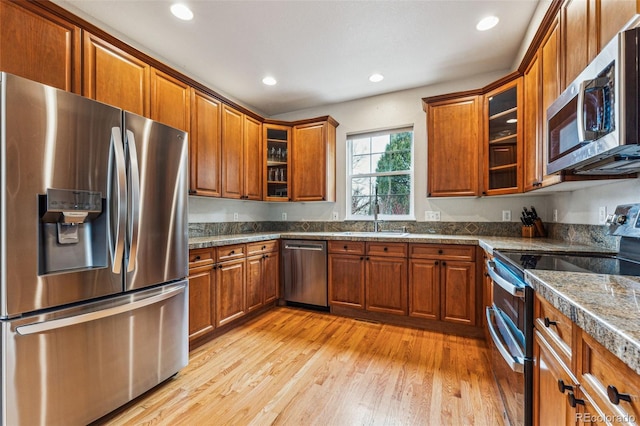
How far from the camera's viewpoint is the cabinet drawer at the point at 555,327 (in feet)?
2.76

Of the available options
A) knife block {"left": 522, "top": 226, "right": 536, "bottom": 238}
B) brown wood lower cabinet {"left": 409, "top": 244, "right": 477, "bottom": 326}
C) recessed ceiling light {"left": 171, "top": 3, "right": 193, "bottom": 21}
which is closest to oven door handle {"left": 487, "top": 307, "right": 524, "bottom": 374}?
brown wood lower cabinet {"left": 409, "top": 244, "right": 477, "bottom": 326}

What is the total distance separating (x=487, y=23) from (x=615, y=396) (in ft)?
9.01

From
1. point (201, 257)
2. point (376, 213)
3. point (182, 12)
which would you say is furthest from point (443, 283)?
point (182, 12)

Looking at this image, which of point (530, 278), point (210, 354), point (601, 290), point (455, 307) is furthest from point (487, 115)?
point (210, 354)

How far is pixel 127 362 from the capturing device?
5.35 feet

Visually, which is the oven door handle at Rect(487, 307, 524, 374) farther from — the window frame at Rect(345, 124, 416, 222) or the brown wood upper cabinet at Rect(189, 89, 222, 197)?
the brown wood upper cabinet at Rect(189, 89, 222, 197)

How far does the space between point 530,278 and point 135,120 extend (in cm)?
224

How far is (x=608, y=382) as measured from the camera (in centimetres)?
64

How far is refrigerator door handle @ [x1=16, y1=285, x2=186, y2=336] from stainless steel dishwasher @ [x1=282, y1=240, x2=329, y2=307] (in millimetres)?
1639

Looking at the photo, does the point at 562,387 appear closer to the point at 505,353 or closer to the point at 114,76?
the point at 505,353

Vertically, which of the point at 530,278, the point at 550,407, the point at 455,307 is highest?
the point at 530,278

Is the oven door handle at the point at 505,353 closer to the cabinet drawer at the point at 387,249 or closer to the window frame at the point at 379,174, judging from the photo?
the cabinet drawer at the point at 387,249

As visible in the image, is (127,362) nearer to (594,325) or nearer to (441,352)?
(594,325)

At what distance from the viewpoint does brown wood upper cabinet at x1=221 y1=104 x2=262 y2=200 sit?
3.08 metres
